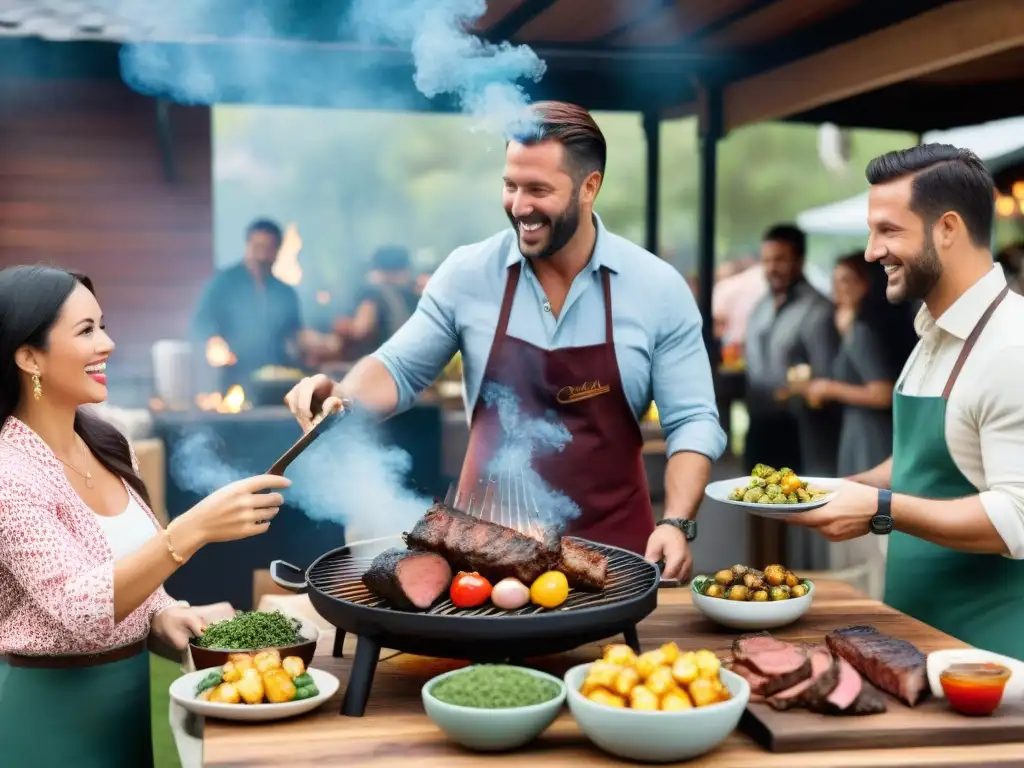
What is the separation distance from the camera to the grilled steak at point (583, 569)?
274 cm

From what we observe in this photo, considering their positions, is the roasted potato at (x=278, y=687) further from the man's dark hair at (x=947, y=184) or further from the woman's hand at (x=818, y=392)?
the woman's hand at (x=818, y=392)

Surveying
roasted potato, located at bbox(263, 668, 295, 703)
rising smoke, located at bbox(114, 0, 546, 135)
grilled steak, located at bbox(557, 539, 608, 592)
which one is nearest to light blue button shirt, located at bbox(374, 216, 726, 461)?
rising smoke, located at bbox(114, 0, 546, 135)

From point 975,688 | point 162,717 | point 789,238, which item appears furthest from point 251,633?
point 789,238

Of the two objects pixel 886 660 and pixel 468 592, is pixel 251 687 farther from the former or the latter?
pixel 886 660

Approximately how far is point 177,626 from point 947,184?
248 centimetres

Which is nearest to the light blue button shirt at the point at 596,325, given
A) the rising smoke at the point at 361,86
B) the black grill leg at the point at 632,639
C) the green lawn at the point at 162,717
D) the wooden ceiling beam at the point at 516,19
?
the rising smoke at the point at 361,86

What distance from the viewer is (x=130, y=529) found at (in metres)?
2.99

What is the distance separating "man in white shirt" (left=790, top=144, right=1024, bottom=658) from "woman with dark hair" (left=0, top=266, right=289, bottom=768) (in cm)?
171

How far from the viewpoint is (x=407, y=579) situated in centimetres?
259

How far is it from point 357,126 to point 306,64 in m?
17.8

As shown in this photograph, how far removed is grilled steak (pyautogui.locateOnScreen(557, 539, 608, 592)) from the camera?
274 centimetres

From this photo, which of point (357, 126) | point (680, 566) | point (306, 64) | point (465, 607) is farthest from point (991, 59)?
point (357, 126)

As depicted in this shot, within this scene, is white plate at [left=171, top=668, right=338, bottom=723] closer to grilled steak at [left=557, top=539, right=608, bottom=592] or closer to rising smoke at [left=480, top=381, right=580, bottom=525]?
grilled steak at [left=557, top=539, right=608, bottom=592]

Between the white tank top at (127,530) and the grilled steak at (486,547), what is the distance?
2.56ft
